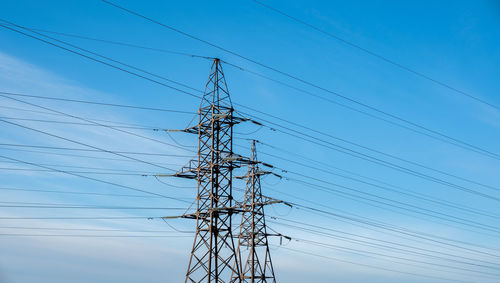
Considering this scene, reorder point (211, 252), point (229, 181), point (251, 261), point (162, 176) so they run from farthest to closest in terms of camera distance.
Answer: point (251, 261) → point (162, 176) → point (229, 181) → point (211, 252)

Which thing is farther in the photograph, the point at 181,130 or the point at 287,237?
the point at 287,237

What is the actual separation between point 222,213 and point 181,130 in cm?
658

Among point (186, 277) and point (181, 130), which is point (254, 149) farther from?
point (186, 277)

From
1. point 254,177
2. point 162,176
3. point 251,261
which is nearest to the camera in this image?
point 162,176

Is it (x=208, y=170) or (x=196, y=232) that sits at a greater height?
(x=208, y=170)

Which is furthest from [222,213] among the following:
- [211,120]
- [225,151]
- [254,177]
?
[254,177]

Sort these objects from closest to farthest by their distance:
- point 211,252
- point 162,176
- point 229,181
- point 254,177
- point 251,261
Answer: point 211,252 → point 229,181 → point 162,176 → point 251,261 → point 254,177

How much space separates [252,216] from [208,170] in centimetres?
1687

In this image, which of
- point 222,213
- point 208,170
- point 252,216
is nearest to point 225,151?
point 208,170

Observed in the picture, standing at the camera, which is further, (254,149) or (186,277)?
(254,149)

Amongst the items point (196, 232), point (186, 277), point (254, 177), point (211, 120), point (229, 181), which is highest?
point (254, 177)

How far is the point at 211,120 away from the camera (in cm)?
3319

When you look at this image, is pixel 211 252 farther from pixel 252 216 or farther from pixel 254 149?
pixel 254 149

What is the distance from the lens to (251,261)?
4666 cm
